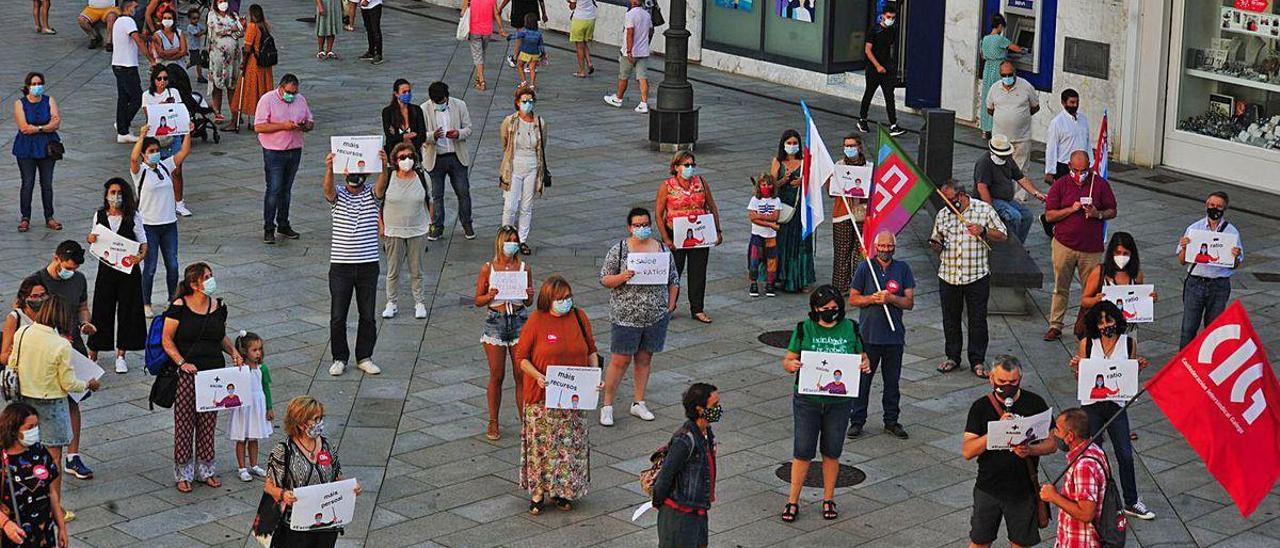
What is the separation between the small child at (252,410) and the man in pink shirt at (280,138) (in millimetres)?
6508

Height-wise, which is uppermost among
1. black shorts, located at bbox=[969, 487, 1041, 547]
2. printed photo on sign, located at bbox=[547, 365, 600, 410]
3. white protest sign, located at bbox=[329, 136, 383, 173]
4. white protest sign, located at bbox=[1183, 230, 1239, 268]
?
white protest sign, located at bbox=[329, 136, 383, 173]

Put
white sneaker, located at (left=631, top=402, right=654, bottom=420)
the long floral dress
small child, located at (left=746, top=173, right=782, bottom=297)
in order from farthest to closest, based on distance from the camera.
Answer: the long floral dress, small child, located at (left=746, top=173, right=782, bottom=297), white sneaker, located at (left=631, top=402, right=654, bottom=420)

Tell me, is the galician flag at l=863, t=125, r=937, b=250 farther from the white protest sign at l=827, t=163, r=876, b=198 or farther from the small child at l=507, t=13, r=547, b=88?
the small child at l=507, t=13, r=547, b=88

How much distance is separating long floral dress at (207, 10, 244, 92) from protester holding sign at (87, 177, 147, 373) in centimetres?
948

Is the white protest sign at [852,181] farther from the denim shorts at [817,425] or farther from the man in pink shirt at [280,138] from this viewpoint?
the man in pink shirt at [280,138]

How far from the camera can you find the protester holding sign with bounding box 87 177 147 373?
49.5ft

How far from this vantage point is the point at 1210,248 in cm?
1514

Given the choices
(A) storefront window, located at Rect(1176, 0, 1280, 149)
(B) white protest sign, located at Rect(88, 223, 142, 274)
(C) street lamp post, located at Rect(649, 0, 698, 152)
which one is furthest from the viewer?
(C) street lamp post, located at Rect(649, 0, 698, 152)

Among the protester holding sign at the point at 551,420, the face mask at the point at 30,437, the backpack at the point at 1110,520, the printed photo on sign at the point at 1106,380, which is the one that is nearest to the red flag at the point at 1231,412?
the backpack at the point at 1110,520

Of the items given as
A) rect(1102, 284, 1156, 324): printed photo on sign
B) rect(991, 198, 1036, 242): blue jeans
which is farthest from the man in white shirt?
rect(1102, 284, 1156, 324): printed photo on sign

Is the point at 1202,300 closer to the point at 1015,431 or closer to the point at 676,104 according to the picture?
the point at 1015,431

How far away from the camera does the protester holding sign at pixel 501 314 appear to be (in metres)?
13.8

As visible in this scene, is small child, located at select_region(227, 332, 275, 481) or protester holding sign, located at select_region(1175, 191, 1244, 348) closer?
small child, located at select_region(227, 332, 275, 481)

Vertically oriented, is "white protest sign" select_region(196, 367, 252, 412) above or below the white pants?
below
